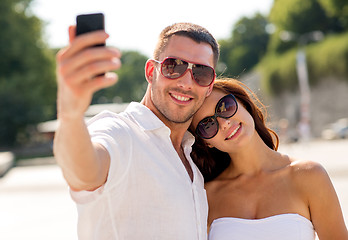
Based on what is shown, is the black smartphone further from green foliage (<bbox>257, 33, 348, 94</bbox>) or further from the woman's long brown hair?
green foliage (<bbox>257, 33, 348, 94</bbox>)

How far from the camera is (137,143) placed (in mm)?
2561

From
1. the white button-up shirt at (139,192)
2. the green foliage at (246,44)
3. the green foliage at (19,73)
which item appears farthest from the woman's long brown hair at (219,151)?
the green foliage at (246,44)

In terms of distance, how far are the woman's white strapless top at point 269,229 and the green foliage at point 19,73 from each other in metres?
34.6

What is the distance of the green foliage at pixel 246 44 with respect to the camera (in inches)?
2758

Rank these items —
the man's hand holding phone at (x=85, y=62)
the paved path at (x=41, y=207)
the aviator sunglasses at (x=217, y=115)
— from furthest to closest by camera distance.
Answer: the paved path at (x=41, y=207) < the aviator sunglasses at (x=217, y=115) < the man's hand holding phone at (x=85, y=62)

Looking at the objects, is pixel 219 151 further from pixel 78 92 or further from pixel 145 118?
pixel 78 92

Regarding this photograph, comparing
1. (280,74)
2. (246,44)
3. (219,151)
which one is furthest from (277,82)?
(219,151)

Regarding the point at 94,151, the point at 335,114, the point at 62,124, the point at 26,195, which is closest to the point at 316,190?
the point at 94,151

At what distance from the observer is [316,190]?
10.8 feet

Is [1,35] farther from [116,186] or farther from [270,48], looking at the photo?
[116,186]

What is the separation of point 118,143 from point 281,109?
48316 millimetres

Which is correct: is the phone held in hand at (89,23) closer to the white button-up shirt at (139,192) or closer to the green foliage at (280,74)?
the white button-up shirt at (139,192)

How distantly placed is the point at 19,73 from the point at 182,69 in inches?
1457

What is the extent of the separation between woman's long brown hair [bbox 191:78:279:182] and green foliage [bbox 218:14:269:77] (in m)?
65.8
